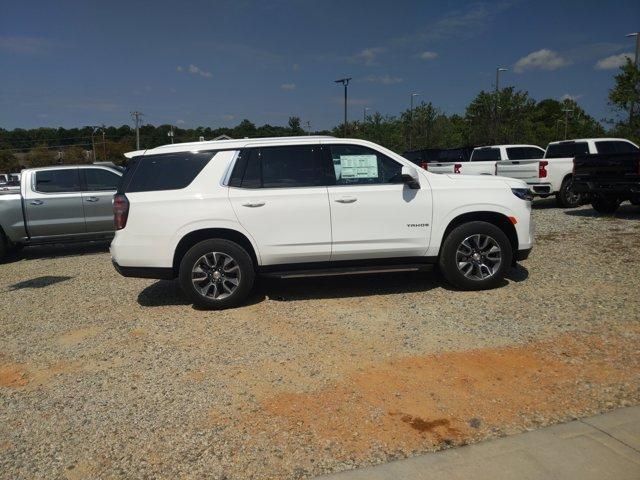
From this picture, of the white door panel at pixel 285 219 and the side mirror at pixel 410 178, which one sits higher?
the side mirror at pixel 410 178

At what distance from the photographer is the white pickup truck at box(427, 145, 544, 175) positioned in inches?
631

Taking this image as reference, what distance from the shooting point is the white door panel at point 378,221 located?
5.69m

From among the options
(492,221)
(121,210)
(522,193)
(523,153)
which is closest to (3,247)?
(121,210)

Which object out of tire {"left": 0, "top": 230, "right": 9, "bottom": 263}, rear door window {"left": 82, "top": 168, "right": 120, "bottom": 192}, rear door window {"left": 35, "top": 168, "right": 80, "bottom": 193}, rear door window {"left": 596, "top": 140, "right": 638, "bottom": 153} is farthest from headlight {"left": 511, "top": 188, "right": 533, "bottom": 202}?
rear door window {"left": 596, "top": 140, "right": 638, "bottom": 153}

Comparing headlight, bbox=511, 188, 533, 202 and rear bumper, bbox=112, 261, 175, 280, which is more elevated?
headlight, bbox=511, 188, 533, 202

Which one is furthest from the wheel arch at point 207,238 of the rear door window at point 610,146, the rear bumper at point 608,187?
the rear door window at point 610,146

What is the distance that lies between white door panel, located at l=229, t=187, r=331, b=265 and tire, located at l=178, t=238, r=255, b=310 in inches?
10.5

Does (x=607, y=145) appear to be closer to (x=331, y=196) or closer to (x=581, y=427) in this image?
(x=331, y=196)

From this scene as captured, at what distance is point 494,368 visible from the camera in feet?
13.0

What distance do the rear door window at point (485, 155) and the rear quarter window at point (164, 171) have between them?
12.8 m

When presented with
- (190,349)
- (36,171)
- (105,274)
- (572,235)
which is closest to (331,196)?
(190,349)

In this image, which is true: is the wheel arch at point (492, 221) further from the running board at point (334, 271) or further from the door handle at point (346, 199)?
the door handle at point (346, 199)

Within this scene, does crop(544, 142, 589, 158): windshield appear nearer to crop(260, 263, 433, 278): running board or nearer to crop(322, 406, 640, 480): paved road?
crop(260, 263, 433, 278): running board

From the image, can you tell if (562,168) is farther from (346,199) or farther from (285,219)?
(285,219)
